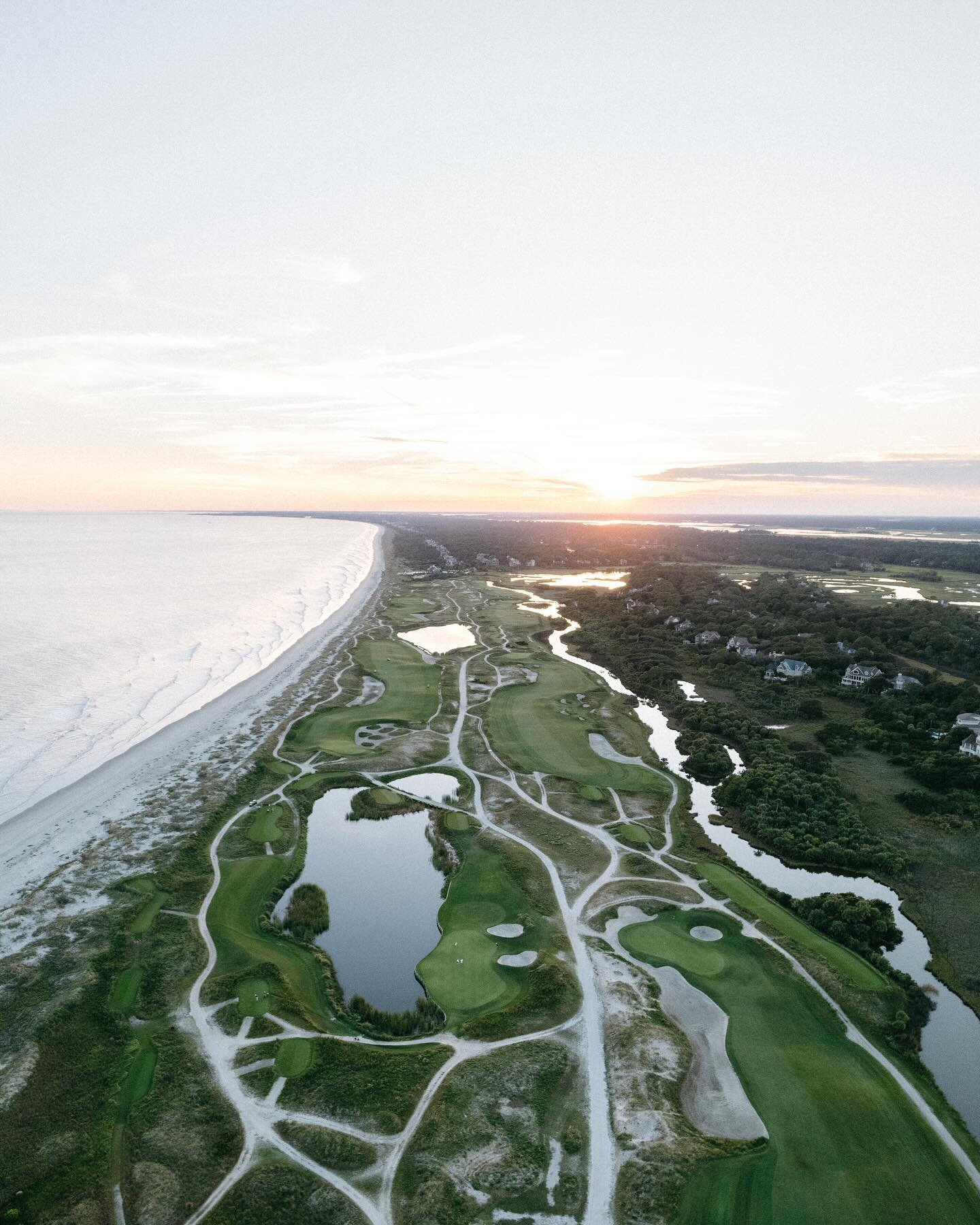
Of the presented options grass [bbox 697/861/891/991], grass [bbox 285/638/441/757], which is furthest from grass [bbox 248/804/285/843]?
grass [bbox 697/861/891/991]

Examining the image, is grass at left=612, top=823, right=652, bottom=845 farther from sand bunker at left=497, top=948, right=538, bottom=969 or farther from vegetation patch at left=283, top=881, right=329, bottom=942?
vegetation patch at left=283, top=881, right=329, bottom=942

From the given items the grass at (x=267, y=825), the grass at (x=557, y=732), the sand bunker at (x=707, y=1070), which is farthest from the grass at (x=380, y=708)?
the sand bunker at (x=707, y=1070)

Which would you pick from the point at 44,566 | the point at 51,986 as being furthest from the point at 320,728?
the point at 44,566

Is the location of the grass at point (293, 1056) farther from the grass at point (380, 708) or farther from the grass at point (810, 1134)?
the grass at point (380, 708)

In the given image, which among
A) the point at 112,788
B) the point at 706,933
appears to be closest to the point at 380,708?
the point at 112,788

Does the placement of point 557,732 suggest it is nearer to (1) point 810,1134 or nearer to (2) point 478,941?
(2) point 478,941
